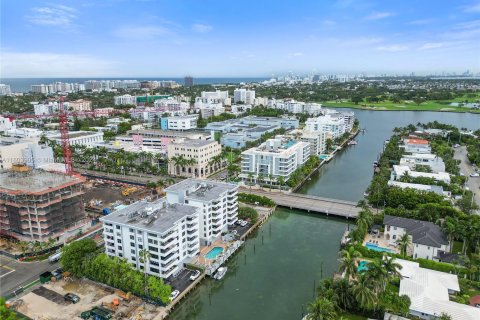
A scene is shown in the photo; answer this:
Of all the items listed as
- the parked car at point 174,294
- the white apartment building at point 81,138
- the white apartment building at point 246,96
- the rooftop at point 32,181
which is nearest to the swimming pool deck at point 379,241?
the parked car at point 174,294

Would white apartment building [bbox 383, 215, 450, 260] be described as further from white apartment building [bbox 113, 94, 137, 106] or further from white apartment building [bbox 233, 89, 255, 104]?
white apartment building [bbox 113, 94, 137, 106]

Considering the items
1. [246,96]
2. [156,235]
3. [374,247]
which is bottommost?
[374,247]

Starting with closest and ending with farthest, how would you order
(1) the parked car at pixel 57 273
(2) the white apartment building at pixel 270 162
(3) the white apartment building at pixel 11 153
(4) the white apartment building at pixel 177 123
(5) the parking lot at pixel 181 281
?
1. (5) the parking lot at pixel 181 281
2. (1) the parked car at pixel 57 273
3. (2) the white apartment building at pixel 270 162
4. (3) the white apartment building at pixel 11 153
5. (4) the white apartment building at pixel 177 123

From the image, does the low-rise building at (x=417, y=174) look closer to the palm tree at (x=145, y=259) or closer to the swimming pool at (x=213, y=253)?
the swimming pool at (x=213, y=253)

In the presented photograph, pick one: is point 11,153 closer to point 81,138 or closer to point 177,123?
point 81,138

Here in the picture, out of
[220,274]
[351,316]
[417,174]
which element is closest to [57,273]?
[220,274]

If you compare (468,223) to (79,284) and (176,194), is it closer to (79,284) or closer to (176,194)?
(176,194)

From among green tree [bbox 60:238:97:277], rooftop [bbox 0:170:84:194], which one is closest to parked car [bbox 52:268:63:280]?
green tree [bbox 60:238:97:277]
